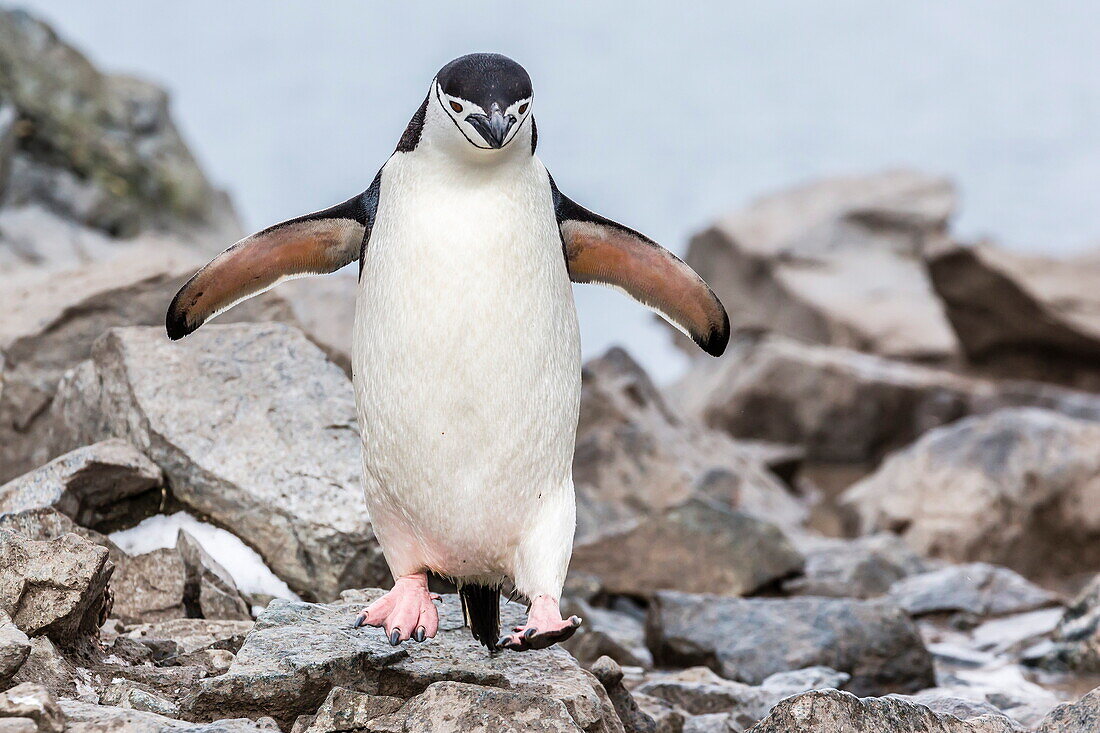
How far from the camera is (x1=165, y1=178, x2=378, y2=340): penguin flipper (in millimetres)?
3236

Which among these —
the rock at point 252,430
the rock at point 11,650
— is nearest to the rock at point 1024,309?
the rock at point 252,430

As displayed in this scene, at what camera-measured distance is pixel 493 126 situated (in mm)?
2686

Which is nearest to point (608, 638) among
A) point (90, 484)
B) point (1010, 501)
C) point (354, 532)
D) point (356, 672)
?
point (354, 532)

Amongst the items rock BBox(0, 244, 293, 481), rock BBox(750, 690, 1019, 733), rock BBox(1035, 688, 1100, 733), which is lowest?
rock BBox(1035, 688, 1100, 733)

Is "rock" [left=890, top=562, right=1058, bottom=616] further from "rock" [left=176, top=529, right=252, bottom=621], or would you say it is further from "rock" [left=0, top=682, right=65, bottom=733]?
"rock" [left=0, top=682, right=65, bottom=733]

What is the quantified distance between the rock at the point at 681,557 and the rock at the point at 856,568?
0.24 metres

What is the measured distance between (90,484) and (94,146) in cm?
791

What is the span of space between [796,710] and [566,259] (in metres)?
1.40

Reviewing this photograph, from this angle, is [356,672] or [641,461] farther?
[641,461]

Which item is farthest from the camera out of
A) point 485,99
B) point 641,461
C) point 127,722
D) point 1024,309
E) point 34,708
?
point 1024,309

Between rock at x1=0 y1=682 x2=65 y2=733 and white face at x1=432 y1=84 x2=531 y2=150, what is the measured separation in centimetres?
150

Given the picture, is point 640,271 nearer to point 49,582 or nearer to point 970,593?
point 49,582

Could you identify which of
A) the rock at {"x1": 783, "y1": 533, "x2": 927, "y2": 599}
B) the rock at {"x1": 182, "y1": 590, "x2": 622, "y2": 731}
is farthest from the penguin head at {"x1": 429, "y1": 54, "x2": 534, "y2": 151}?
the rock at {"x1": 783, "y1": 533, "x2": 927, "y2": 599}

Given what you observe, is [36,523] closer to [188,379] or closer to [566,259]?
[188,379]
